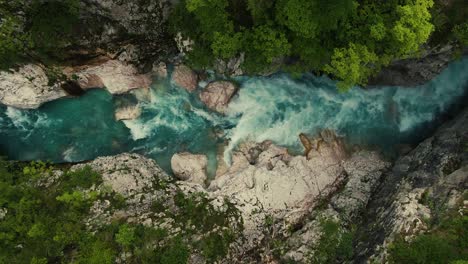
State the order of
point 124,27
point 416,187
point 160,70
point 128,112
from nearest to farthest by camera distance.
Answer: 1. point 416,187
2. point 124,27
3. point 128,112
4. point 160,70

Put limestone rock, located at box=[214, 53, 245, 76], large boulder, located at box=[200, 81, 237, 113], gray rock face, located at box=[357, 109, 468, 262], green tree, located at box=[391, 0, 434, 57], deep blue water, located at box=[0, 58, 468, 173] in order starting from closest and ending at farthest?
gray rock face, located at box=[357, 109, 468, 262], green tree, located at box=[391, 0, 434, 57], limestone rock, located at box=[214, 53, 245, 76], deep blue water, located at box=[0, 58, 468, 173], large boulder, located at box=[200, 81, 237, 113]

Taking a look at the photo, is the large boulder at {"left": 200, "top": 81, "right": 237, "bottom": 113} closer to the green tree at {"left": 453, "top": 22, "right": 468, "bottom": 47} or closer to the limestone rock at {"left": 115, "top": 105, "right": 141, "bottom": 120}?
the limestone rock at {"left": 115, "top": 105, "right": 141, "bottom": 120}

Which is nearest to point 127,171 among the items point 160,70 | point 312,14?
point 160,70

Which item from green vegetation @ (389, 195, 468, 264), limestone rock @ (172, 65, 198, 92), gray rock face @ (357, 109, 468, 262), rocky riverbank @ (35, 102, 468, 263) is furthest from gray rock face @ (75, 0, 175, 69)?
green vegetation @ (389, 195, 468, 264)

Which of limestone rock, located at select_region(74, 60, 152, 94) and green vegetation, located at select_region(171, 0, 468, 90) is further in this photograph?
limestone rock, located at select_region(74, 60, 152, 94)

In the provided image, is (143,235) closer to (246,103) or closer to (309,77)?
(246,103)

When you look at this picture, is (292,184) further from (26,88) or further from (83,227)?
(26,88)

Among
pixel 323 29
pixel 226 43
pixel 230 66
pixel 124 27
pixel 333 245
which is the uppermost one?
pixel 323 29
